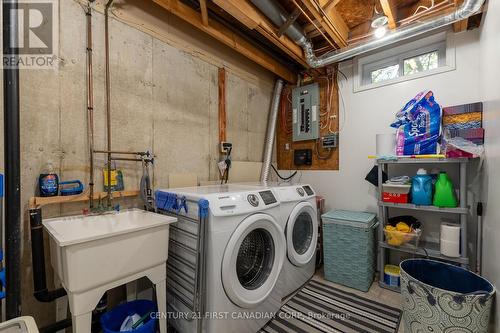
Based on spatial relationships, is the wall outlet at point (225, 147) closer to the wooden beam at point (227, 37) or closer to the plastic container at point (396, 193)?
the wooden beam at point (227, 37)

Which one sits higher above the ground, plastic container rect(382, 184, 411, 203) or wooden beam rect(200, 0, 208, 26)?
wooden beam rect(200, 0, 208, 26)

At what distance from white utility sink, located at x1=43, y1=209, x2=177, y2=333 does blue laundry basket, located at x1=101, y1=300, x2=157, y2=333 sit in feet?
0.36

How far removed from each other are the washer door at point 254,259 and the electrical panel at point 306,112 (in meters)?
1.72

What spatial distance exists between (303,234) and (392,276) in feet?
2.99

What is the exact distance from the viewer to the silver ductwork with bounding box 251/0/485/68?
1.72m

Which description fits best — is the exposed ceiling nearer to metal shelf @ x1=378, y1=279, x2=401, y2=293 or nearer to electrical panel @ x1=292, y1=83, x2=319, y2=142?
electrical panel @ x1=292, y1=83, x2=319, y2=142

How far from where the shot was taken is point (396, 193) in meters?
2.09

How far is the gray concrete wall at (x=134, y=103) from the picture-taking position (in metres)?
1.43

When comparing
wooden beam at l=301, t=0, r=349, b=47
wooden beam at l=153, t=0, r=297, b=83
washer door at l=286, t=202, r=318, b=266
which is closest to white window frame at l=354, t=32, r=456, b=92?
wooden beam at l=301, t=0, r=349, b=47

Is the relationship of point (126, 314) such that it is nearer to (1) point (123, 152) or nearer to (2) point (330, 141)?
(1) point (123, 152)

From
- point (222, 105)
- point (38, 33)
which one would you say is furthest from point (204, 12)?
point (38, 33)

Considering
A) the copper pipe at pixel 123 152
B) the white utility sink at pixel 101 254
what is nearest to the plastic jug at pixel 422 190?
the white utility sink at pixel 101 254

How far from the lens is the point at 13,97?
3.65 feet

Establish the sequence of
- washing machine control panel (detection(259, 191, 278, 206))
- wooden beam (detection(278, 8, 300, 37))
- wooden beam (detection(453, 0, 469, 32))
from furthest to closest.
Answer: wooden beam (detection(278, 8, 300, 37)) → wooden beam (detection(453, 0, 469, 32)) → washing machine control panel (detection(259, 191, 278, 206))
